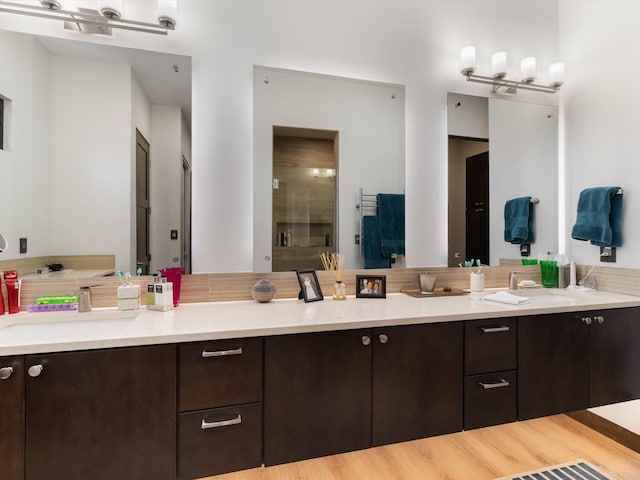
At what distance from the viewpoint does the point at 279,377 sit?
126 centimetres

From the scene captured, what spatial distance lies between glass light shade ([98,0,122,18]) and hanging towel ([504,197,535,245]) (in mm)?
2484

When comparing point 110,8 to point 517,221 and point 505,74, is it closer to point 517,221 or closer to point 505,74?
point 505,74

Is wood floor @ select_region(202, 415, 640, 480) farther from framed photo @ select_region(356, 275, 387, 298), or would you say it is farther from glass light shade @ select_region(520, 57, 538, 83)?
glass light shade @ select_region(520, 57, 538, 83)

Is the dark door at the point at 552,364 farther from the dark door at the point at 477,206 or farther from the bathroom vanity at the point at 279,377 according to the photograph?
the dark door at the point at 477,206

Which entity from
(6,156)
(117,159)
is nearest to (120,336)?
(117,159)

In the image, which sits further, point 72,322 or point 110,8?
point 110,8

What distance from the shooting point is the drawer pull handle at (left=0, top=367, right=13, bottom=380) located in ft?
3.31

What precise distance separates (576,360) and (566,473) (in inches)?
22.3

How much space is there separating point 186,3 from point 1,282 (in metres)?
1.54

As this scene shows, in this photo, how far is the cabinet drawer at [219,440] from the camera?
3.83 feet

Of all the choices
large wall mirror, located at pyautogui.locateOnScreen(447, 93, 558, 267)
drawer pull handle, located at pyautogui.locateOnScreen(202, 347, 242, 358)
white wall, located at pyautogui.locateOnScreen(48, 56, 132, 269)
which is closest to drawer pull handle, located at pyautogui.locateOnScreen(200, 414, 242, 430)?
drawer pull handle, located at pyautogui.locateOnScreen(202, 347, 242, 358)

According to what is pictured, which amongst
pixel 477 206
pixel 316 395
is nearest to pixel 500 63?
pixel 477 206

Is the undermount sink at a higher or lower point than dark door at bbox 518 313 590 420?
higher

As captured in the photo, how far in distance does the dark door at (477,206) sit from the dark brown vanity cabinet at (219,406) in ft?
5.27
